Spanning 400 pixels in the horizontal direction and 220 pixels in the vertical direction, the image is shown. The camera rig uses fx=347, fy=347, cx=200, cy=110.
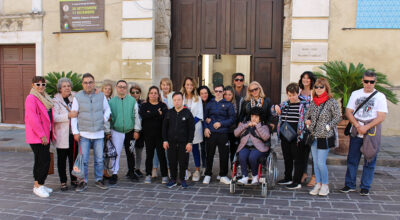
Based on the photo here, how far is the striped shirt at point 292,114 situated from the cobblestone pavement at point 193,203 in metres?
1.06

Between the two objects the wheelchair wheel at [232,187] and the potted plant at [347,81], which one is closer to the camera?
Result: the wheelchair wheel at [232,187]

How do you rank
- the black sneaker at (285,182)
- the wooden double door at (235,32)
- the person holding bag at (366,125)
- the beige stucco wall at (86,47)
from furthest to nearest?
the beige stucco wall at (86,47), the wooden double door at (235,32), the black sneaker at (285,182), the person holding bag at (366,125)

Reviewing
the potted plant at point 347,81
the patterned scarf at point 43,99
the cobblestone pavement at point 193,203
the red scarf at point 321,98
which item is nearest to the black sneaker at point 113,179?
the cobblestone pavement at point 193,203

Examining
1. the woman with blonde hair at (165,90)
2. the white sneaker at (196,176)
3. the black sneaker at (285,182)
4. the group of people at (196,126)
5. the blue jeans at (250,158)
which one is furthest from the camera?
the woman with blonde hair at (165,90)

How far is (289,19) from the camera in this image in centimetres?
918

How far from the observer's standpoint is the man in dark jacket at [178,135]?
18.1 feet

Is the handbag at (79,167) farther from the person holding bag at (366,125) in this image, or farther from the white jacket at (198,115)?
the person holding bag at (366,125)

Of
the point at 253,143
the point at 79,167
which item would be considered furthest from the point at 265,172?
the point at 79,167

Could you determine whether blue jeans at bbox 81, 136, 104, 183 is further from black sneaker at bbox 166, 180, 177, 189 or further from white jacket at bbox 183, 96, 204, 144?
white jacket at bbox 183, 96, 204, 144

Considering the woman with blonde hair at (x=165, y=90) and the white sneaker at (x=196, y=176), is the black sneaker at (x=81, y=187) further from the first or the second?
the woman with blonde hair at (x=165, y=90)

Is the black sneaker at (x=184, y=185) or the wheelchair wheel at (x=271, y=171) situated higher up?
the wheelchair wheel at (x=271, y=171)

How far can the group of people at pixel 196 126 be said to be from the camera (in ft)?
16.6

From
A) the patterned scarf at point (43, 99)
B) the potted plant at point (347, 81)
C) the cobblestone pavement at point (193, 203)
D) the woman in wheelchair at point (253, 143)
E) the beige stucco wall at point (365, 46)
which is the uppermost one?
the beige stucco wall at point (365, 46)

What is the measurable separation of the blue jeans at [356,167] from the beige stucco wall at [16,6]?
1002 centimetres
